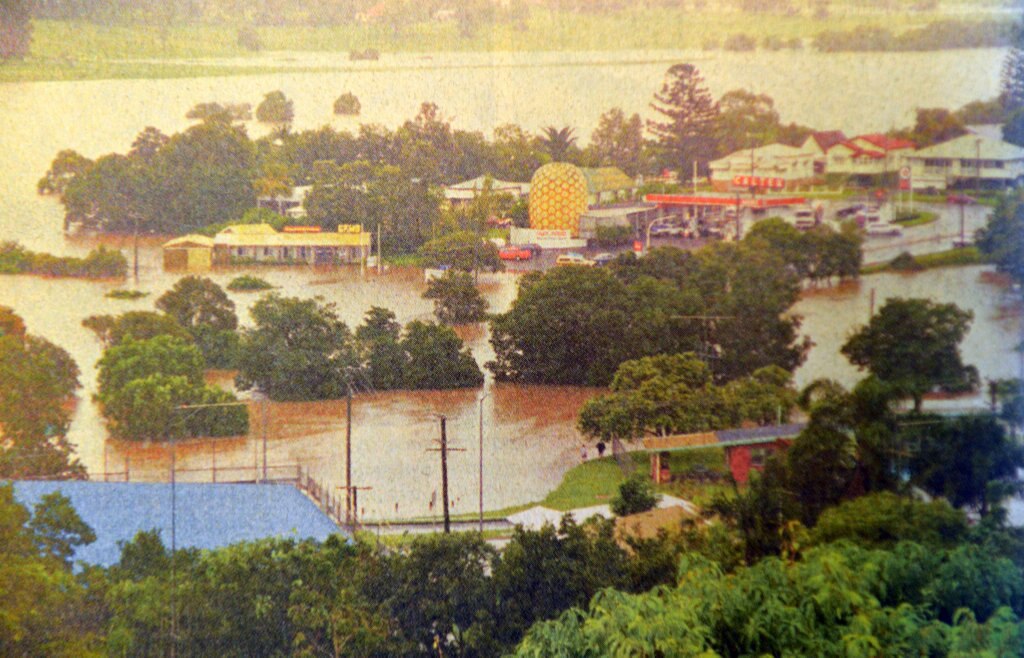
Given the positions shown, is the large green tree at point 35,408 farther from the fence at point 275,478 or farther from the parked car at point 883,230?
the parked car at point 883,230

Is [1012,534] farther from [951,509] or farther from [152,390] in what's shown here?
[152,390]

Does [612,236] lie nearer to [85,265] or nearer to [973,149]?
[973,149]

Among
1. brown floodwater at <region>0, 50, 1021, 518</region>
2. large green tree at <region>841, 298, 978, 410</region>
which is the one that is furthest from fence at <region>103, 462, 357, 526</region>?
large green tree at <region>841, 298, 978, 410</region>

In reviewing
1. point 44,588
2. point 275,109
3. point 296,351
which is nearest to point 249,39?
point 275,109

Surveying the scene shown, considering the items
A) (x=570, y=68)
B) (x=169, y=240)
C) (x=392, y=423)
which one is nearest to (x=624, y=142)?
(x=570, y=68)

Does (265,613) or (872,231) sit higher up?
(872,231)

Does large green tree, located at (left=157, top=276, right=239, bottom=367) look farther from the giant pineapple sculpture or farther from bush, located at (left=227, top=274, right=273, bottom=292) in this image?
the giant pineapple sculpture

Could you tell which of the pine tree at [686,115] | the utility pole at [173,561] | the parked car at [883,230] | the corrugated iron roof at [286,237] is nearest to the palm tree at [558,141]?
the pine tree at [686,115]

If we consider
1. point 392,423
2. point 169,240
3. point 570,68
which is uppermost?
point 570,68
